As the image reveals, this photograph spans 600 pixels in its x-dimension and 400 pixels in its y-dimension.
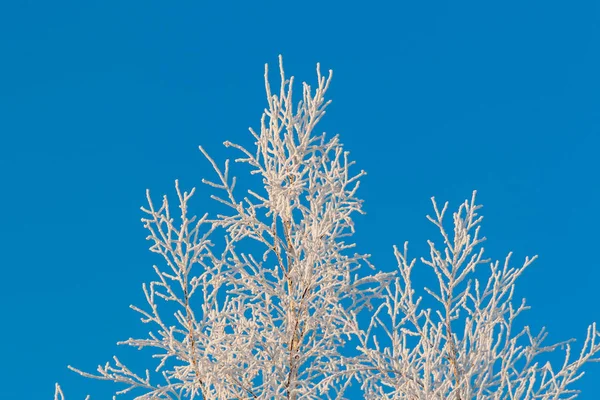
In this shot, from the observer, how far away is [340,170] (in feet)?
23.5

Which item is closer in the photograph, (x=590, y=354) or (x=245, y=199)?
(x=590, y=354)

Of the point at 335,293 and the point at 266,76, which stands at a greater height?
the point at 266,76

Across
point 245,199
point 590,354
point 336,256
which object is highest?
point 245,199

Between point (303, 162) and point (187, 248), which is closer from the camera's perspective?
point (187, 248)

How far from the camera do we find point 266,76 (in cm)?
690

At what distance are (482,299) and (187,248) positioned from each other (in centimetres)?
279

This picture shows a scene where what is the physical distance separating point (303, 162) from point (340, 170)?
1.21 ft

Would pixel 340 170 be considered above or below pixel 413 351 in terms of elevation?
above

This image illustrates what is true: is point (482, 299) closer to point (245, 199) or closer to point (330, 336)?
point (330, 336)

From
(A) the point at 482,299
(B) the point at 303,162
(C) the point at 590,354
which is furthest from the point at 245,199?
(C) the point at 590,354

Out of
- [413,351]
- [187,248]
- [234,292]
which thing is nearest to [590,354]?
[413,351]

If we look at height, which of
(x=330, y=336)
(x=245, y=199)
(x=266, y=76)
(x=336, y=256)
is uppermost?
(x=266, y=76)

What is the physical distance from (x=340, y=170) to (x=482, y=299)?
1814 millimetres

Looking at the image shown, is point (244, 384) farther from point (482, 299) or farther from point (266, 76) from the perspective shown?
point (266, 76)
